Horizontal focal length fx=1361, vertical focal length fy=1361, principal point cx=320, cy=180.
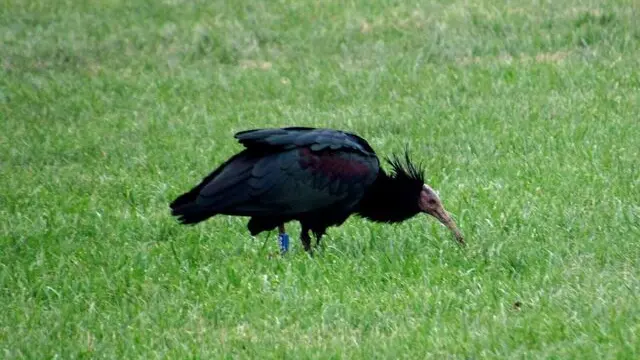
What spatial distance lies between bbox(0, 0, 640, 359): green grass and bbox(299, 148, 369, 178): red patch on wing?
473 millimetres

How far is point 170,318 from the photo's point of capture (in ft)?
22.3

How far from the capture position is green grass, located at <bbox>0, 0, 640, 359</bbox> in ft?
21.4

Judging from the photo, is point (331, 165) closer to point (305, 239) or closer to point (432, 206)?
point (305, 239)

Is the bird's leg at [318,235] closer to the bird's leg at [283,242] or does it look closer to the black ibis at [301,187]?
the black ibis at [301,187]

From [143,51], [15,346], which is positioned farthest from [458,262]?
[143,51]

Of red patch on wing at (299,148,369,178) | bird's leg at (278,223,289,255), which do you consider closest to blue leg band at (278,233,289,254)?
bird's leg at (278,223,289,255)

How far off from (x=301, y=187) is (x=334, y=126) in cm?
425

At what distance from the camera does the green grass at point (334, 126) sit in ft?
21.4

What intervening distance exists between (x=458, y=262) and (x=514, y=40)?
7.35 m

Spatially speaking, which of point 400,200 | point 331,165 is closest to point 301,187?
point 331,165

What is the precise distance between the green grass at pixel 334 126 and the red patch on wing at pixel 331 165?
1.55 feet

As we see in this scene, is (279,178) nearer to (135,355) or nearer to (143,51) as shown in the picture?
(135,355)

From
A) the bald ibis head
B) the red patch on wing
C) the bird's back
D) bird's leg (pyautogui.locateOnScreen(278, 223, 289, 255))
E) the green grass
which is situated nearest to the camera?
the green grass

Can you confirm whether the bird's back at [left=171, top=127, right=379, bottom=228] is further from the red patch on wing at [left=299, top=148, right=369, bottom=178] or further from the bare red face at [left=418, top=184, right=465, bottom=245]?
the bare red face at [left=418, top=184, right=465, bottom=245]
